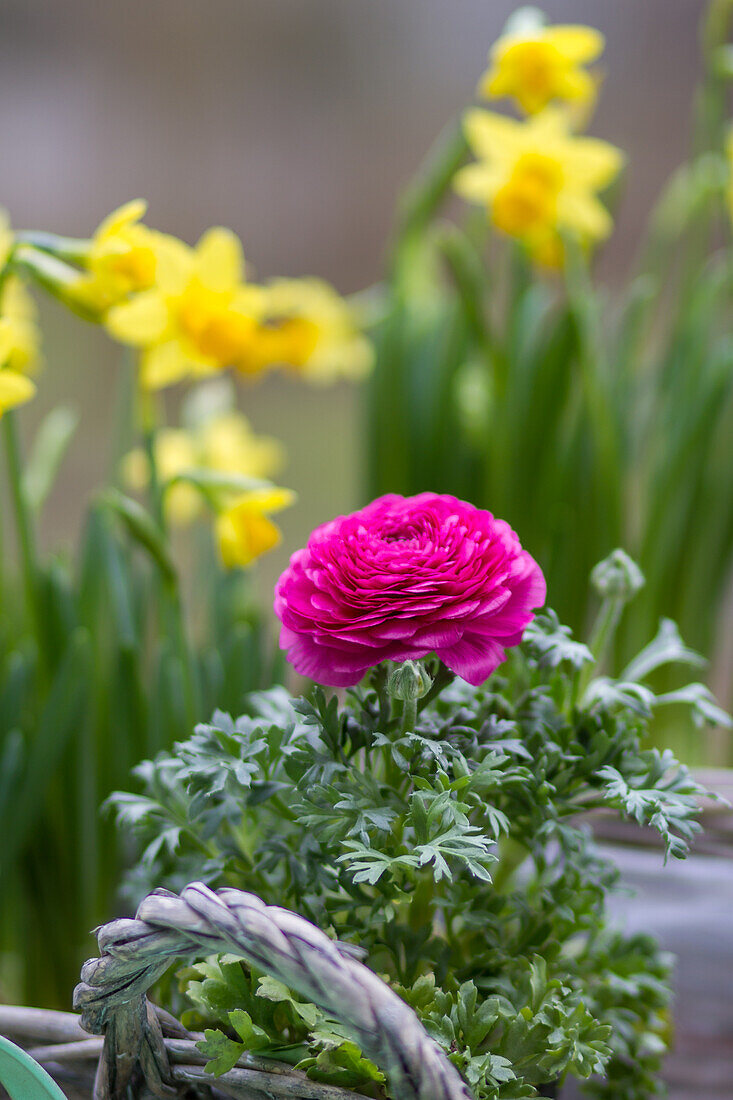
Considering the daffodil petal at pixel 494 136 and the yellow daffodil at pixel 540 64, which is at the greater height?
the yellow daffodil at pixel 540 64

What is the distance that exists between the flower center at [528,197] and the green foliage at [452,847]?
427mm

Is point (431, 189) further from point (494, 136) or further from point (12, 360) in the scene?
point (12, 360)

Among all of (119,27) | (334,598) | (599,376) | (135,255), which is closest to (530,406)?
(599,376)

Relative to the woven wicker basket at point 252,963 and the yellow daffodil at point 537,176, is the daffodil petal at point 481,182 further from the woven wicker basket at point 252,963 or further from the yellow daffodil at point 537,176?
the woven wicker basket at point 252,963

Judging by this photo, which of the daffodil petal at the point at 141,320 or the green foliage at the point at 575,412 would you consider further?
the green foliage at the point at 575,412

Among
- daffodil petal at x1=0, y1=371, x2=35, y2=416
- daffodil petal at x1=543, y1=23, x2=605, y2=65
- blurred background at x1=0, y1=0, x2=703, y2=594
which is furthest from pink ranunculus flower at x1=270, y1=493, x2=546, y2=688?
blurred background at x1=0, y1=0, x2=703, y2=594

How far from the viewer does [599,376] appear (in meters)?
0.82

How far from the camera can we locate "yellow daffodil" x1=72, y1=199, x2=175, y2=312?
542 millimetres

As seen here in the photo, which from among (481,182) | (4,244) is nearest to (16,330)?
(4,244)

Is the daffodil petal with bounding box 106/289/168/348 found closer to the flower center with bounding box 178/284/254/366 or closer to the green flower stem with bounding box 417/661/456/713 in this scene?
the flower center with bounding box 178/284/254/366

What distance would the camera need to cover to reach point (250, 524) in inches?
25.0

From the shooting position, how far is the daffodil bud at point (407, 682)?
1.21 ft

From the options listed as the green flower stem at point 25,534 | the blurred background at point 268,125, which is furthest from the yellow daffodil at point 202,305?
the blurred background at point 268,125

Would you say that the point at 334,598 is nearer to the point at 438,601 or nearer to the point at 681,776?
the point at 438,601
